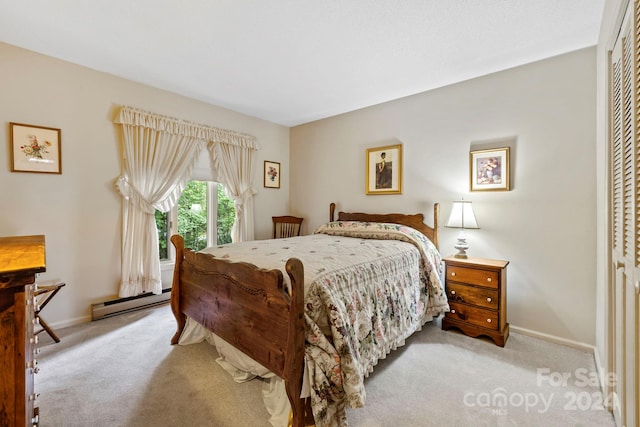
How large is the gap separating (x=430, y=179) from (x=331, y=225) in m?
1.30

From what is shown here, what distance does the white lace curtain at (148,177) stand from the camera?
2947 millimetres

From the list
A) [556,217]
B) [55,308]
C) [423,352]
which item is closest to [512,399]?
[423,352]

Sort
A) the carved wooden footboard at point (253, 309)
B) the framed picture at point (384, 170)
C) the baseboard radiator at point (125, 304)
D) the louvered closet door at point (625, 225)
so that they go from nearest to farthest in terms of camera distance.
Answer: the louvered closet door at point (625, 225)
the carved wooden footboard at point (253, 309)
the baseboard radiator at point (125, 304)
the framed picture at point (384, 170)

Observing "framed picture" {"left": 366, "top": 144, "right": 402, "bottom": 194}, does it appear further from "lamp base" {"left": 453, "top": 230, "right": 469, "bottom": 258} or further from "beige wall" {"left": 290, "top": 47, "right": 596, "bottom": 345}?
"lamp base" {"left": 453, "top": 230, "right": 469, "bottom": 258}

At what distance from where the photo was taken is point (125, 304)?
9.68ft

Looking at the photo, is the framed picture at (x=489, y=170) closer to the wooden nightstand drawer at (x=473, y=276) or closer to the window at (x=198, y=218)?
the wooden nightstand drawer at (x=473, y=276)

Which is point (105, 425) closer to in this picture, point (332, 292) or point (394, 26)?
point (332, 292)

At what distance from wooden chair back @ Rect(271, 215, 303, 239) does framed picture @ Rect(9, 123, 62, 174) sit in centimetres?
262

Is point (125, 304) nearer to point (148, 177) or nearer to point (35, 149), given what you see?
point (148, 177)

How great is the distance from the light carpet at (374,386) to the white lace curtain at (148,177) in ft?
2.55

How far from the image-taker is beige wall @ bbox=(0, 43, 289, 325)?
94.3 inches

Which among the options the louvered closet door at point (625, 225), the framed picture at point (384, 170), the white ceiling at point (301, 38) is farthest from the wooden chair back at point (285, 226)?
the louvered closet door at point (625, 225)

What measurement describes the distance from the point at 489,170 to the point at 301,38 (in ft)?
7.09

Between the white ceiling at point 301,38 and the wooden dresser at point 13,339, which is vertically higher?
the white ceiling at point 301,38
